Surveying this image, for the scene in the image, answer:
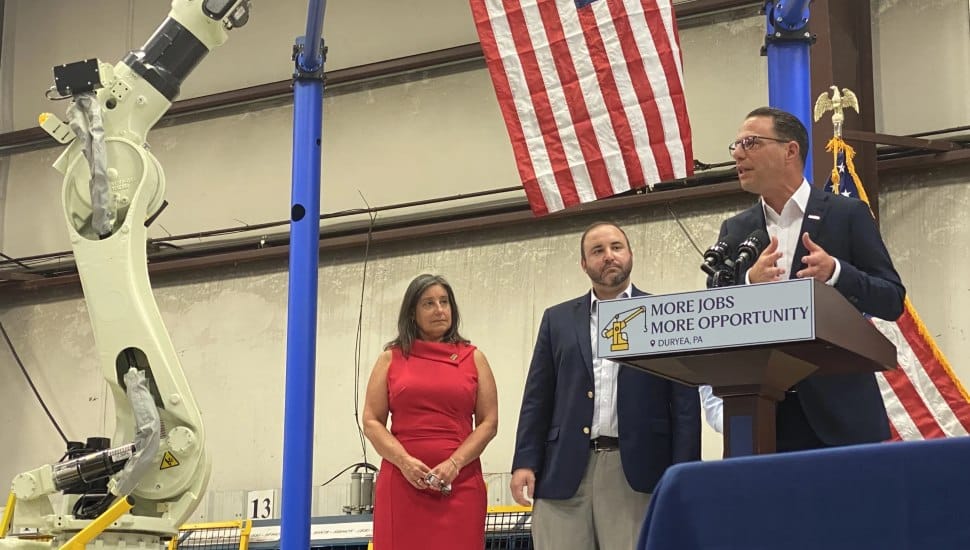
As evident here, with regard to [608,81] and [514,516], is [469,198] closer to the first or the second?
[514,516]

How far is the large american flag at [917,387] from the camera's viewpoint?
16.1ft

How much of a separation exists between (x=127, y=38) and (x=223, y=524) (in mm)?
4205

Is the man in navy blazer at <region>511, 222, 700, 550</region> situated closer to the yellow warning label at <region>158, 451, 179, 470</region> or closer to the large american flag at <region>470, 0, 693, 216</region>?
the large american flag at <region>470, 0, 693, 216</region>

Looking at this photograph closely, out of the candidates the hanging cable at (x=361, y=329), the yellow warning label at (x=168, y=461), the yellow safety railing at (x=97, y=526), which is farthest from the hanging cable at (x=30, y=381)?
the yellow safety railing at (x=97, y=526)

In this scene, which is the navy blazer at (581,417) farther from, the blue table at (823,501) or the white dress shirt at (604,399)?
the blue table at (823,501)

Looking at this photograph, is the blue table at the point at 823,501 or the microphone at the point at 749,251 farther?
the microphone at the point at 749,251

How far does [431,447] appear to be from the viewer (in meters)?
4.02

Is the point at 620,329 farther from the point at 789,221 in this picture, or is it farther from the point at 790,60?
the point at 790,60

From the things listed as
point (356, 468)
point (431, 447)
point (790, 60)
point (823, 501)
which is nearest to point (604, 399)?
point (431, 447)

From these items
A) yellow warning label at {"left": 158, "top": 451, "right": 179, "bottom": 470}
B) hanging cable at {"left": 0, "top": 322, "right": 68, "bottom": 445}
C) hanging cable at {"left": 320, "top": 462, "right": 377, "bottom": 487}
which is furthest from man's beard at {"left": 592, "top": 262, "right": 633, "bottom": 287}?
hanging cable at {"left": 0, "top": 322, "right": 68, "bottom": 445}

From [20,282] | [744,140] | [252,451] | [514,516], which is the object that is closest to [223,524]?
[252,451]

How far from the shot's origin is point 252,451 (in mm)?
7957

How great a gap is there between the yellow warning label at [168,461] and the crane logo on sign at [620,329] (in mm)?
2648

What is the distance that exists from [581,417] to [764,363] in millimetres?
1382
